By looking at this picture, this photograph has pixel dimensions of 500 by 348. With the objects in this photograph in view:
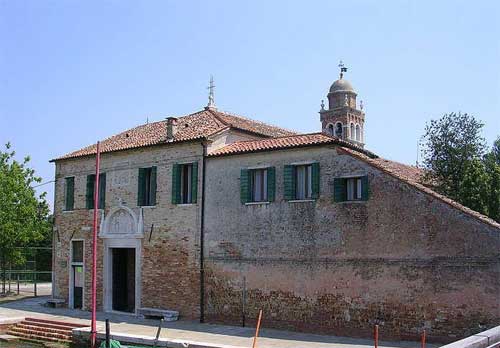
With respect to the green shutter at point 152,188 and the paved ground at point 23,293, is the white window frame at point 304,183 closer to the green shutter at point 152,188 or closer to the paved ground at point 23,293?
the green shutter at point 152,188

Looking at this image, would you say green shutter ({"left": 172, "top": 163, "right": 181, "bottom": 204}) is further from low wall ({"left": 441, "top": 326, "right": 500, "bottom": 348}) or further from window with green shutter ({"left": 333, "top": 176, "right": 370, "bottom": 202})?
low wall ({"left": 441, "top": 326, "right": 500, "bottom": 348})

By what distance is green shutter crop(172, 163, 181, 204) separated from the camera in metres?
22.0

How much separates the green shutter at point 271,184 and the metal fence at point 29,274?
17.3 metres

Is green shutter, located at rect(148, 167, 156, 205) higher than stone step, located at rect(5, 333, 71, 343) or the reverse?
higher

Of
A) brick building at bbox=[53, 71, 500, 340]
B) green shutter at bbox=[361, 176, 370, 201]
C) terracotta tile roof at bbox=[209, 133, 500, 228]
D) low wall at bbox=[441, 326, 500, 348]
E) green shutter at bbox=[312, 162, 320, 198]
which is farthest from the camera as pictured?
green shutter at bbox=[312, 162, 320, 198]

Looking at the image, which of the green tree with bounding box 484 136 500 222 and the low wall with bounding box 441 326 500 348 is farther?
the green tree with bounding box 484 136 500 222

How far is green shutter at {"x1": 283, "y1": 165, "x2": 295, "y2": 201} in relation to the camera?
62.6ft

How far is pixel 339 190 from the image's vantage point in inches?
709

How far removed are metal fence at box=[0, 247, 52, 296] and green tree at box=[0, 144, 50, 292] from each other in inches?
34.0

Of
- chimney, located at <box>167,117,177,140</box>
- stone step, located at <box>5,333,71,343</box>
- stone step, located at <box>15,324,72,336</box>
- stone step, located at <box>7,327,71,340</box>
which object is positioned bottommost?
stone step, located at <box>5,333,71,343</box>

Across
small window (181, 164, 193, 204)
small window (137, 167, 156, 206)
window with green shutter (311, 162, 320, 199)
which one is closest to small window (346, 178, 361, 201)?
window with green shutter (311, 162, 320, 199)

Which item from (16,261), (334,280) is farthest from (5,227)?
(334,280)

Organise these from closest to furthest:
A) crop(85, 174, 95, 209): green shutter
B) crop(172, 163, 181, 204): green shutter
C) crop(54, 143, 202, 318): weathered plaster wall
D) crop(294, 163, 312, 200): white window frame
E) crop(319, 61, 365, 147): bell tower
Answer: crop(294, 163, 312, 200): white window frame → crop(54, 143, 202, 318): weathered plaster wall → crop(172, 163, 181, 204): green shutter → crop(85, 174, 95, 209): green shutter → crop(319, 61, 365, 147): bell tower

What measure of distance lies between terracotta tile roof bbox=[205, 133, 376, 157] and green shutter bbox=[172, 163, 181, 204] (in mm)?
1656
